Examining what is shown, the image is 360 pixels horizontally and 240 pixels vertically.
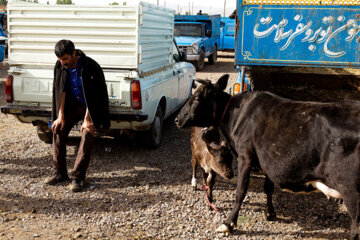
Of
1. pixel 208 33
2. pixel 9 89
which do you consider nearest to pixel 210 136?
pixel 9 89

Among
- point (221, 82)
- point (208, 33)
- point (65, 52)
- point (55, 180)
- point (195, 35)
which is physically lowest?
point (55, 180)

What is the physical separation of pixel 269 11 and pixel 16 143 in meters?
5.13

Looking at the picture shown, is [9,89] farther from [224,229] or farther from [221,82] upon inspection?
[224,229]

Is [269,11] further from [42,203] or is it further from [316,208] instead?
[42,203]

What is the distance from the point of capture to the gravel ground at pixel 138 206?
166 inches

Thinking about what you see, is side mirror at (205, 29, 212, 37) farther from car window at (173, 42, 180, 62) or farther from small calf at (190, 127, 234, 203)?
small calf at (190, 127, 234, 203)

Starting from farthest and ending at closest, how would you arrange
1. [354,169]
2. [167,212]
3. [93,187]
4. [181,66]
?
[181,66] < [93,187] < [167,212] < [354,169]

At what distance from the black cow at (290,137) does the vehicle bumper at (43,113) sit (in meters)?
1.44

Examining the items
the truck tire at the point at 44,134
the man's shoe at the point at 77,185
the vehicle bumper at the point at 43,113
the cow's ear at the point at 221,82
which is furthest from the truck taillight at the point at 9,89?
the cow's ear at the point at 221,82

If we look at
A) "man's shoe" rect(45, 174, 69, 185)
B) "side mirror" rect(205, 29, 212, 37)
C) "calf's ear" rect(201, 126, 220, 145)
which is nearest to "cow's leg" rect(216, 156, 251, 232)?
"calf's ear" rect(201, 126, 220, 145)

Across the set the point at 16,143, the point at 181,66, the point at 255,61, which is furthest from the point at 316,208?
the point at 16,143

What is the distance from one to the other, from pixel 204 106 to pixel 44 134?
3696 mm

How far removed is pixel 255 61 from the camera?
5.91 meters

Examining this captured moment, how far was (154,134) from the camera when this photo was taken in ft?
22.4
